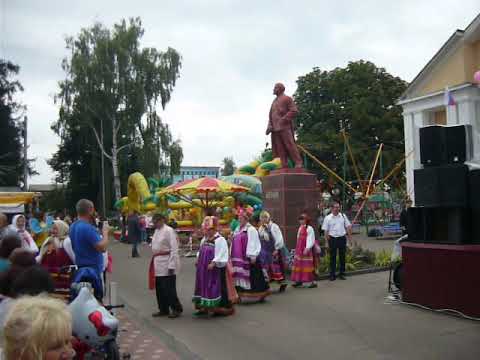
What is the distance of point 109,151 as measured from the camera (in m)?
41.2

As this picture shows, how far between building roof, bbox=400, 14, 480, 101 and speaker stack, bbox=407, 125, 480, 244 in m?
16.6

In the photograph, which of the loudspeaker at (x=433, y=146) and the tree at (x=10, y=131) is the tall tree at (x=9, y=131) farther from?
the loudspeaker at (x=433, y=146)

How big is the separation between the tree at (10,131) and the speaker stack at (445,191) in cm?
3353

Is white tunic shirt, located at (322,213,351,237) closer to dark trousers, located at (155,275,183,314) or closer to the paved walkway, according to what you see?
dark trousers, located at (155,275,183,314)

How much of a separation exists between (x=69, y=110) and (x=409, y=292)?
32.6 meters

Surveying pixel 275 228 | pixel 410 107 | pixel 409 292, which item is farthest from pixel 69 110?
pixel 409 292

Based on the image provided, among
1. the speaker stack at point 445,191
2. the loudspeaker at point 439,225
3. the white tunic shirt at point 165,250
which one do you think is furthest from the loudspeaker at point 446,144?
the white tunic shirt at point 165,250

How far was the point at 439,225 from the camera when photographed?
7.89 meters

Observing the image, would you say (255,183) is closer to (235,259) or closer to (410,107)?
(410,107)

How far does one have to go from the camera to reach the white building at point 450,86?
74.2 ft

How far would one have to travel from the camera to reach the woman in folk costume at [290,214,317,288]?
34.2 ft

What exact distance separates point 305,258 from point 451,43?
17.1 meters

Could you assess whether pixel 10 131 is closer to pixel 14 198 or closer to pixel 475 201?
pixel 14 198

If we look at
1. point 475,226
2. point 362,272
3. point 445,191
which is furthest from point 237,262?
point 362,272
